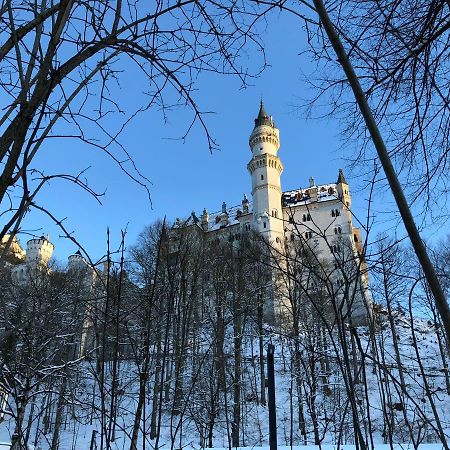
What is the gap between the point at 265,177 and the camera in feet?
163

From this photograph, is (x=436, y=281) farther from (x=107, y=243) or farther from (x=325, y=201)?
(x=325, y=201)

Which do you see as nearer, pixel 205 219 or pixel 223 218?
pixel 223 218

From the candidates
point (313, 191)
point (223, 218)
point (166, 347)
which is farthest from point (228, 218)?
point (166, 347)

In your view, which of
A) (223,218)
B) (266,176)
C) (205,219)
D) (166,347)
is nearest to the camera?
(166,347)

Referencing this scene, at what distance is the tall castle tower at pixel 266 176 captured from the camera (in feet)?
153

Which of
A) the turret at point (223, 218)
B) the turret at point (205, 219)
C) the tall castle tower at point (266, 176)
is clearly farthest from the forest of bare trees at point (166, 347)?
the turret at point (205, 219)

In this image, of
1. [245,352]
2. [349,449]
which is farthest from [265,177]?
[349,449]

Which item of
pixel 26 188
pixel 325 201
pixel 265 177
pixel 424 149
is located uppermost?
pixel 265 177

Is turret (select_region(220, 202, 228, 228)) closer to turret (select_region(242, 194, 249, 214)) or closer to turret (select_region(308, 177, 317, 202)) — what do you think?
turret (select_region(242, 194, 249, 214))

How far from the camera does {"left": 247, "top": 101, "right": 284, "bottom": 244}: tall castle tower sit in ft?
153

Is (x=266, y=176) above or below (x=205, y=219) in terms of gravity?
above

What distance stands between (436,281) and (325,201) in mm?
48748

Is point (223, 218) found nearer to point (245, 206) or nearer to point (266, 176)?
point (245, 206)

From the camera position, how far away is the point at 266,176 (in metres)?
49.6
